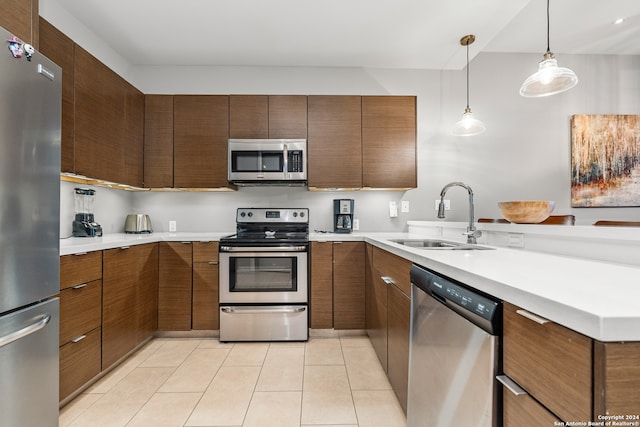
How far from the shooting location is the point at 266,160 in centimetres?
274

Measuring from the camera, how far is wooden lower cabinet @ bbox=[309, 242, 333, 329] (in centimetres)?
259

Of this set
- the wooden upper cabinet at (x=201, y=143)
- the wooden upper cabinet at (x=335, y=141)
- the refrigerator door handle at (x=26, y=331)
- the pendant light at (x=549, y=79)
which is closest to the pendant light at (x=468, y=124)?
the pendant light at (x=549, y=79)

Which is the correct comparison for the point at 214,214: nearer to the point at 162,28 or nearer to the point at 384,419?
the point at 162,28

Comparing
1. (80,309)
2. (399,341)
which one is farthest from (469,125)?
(80,309)

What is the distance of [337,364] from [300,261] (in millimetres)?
831

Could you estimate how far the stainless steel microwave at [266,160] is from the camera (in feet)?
8.94

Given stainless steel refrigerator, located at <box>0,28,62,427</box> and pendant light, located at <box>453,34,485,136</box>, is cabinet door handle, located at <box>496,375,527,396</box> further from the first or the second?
pendant light, located at <box>453,34,485,136</box>

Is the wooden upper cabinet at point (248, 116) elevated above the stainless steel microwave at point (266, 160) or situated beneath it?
elevated above

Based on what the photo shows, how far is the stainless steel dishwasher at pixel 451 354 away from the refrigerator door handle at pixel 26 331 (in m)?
1.51

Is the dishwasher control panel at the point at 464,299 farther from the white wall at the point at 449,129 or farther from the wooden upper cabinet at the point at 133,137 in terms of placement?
the wooden upper cabinet at the point at 133,137

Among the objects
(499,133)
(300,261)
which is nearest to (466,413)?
(300,261)

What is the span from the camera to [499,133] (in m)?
3.17

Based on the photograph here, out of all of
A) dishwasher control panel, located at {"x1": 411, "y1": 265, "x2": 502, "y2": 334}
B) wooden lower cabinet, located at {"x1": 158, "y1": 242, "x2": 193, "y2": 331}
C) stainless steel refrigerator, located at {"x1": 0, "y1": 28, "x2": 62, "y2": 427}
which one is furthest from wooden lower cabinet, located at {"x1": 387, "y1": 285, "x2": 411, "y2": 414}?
wooden lower cabinet, located at {"x1": 158, "y1": 242, "x2": 193, "y2": 331}

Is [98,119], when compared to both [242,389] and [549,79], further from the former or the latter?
[549,79]
